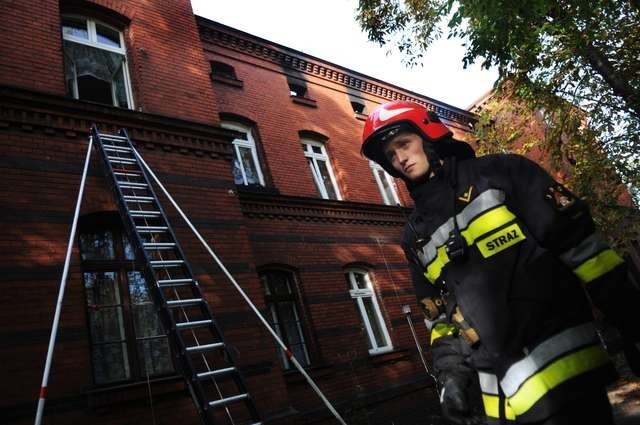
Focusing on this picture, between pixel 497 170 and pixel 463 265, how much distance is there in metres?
0.47

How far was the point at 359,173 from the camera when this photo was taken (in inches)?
480

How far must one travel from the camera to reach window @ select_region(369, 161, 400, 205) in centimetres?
1279

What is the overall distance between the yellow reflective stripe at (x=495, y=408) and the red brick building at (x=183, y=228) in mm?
4301

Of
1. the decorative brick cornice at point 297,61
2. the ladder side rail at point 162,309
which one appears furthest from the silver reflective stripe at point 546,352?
the decorative brick cornice at point 297,61

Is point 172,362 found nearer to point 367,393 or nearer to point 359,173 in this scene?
point 367,393

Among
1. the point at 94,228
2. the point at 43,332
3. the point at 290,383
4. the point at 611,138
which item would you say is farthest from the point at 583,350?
the point at 611,138

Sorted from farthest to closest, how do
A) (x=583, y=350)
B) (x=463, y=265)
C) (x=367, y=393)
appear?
(x=367, y=393), (x=463, y=265), (x=583, y=350)

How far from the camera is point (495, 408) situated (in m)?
1.90

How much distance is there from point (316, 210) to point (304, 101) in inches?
146

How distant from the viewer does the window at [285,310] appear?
8.31 m

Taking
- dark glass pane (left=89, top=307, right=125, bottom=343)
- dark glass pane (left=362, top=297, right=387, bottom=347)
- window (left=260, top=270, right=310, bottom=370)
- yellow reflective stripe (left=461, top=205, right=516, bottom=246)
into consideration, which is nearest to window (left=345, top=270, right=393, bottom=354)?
dark glass pane (left=362, top=297, right=387, bottom=347)

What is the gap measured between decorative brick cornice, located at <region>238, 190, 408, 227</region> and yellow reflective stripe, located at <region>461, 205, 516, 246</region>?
6830mm

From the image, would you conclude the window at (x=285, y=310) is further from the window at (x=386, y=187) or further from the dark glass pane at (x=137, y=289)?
the window at (x=386, y=187)

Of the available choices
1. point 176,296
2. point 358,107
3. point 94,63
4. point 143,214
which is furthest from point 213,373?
point 358,107
